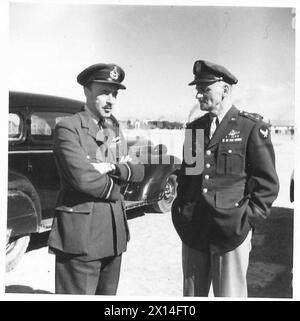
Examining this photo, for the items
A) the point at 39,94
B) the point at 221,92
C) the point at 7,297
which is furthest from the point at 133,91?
the point at 7,297

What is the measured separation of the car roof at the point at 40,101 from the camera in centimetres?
275

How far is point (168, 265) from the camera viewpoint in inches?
105

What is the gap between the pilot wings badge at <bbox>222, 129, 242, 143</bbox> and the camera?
226cm

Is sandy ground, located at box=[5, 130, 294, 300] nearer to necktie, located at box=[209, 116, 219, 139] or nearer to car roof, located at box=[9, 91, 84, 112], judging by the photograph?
necktie, located at box=[209, 116, 219, 139]

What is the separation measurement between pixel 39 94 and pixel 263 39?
6.06 feet

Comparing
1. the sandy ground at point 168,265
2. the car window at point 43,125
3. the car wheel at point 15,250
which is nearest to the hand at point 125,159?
the sandy ground at point 168,265

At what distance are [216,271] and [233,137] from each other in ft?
2.92

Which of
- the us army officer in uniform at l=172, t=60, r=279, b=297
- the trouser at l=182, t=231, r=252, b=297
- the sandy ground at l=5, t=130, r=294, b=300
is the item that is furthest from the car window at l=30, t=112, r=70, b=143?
the trouser at l=182, t=231, r=252, b=297

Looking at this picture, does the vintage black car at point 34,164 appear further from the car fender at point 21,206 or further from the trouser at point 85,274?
the trouser at point 85,274

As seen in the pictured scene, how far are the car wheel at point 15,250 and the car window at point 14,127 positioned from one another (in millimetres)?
803

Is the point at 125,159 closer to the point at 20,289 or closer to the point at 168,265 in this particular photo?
the point at 168,265

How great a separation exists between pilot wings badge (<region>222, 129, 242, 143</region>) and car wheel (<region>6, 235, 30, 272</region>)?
1.76m
